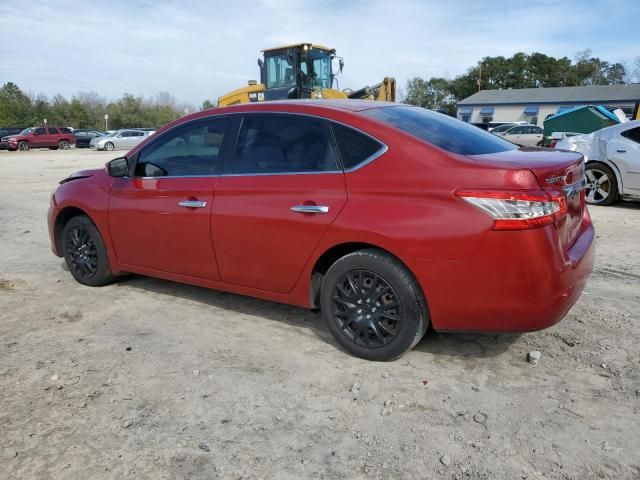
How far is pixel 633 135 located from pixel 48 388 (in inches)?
359

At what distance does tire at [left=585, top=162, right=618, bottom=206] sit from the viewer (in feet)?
29.7

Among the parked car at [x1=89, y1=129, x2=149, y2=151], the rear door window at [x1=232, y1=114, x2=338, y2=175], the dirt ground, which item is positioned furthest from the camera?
the parked car at [x1=89, y1=129, x2=149, y2=151]

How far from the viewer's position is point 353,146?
3.53 metres

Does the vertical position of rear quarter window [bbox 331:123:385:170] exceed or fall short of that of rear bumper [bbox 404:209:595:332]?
it exceeds it

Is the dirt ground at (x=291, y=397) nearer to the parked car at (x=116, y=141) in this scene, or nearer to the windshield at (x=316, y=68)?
the windshield at (x=316, y=68)

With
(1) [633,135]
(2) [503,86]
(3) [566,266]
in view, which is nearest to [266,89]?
(1) [633,135]

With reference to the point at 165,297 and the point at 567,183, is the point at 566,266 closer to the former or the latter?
the point at 567,183

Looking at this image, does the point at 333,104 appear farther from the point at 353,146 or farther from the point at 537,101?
the point at 537,101

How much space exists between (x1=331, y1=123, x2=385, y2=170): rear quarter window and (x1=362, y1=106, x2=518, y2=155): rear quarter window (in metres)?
0.19

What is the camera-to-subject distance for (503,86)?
266 feet

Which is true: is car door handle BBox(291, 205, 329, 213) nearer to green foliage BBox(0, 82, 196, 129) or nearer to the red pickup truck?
the red pickup truck

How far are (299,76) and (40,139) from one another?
97.6 ft

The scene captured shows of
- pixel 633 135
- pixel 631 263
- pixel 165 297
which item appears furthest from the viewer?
pixel 633 135

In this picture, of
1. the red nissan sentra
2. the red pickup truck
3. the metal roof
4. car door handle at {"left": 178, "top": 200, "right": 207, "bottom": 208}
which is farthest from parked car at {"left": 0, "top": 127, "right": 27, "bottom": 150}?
the metal roof
